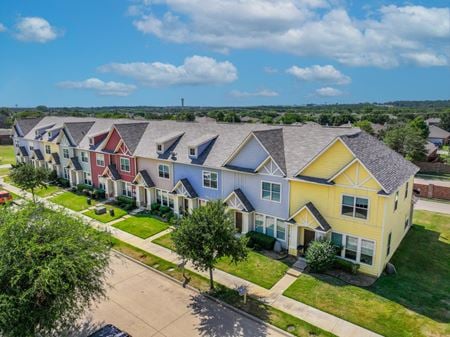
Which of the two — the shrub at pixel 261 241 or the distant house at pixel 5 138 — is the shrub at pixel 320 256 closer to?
the shrub at pixel 261 241

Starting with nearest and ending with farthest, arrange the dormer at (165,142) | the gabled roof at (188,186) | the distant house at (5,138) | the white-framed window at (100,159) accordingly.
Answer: the gabled roof at (188,186) → the dormer at (165,142) → the white-framed window at (100,159) → the distant house at (5,138)

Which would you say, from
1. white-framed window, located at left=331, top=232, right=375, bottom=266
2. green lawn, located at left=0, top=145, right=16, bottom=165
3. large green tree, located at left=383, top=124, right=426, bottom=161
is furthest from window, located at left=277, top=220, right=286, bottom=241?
green lawn, located at left=0, top=145, right=16, bottom=165

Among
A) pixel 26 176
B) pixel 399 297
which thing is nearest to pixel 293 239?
pixel 399 297

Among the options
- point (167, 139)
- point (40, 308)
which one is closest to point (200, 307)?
point (40, 308)

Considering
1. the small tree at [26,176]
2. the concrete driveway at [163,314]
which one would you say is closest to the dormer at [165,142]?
the small tree at [26,176]

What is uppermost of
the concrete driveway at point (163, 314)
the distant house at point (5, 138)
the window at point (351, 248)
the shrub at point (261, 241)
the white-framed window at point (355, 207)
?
the white-framed window at point (355, 207)

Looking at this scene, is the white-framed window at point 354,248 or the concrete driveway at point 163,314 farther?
the white-framed window at point 354,248

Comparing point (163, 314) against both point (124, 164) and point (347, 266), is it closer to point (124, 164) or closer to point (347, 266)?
point (347, 266)
